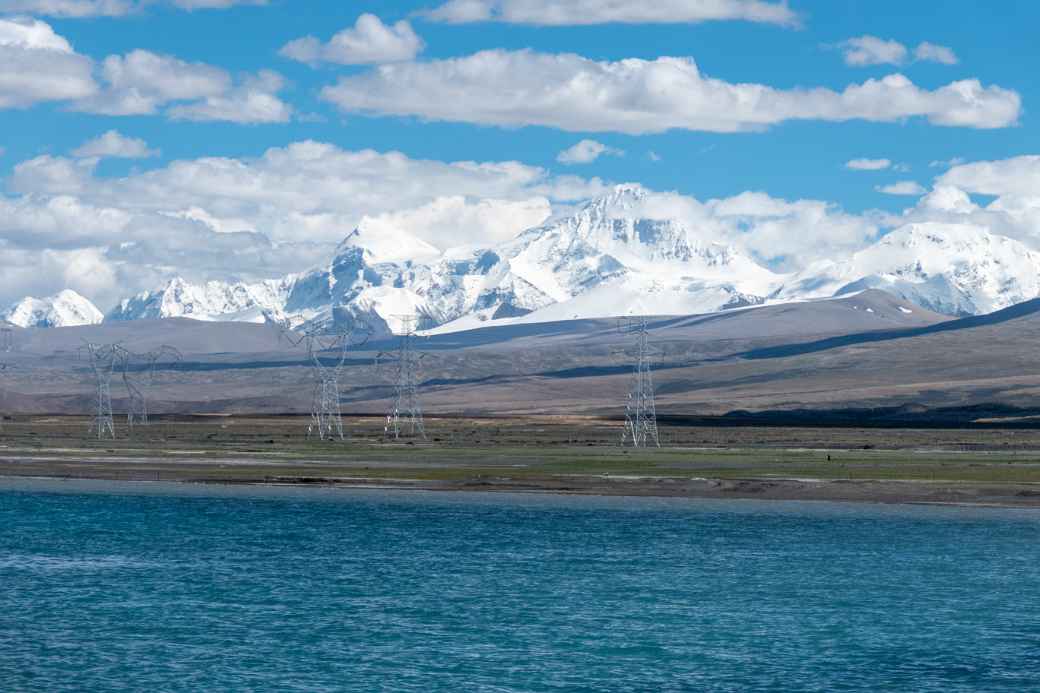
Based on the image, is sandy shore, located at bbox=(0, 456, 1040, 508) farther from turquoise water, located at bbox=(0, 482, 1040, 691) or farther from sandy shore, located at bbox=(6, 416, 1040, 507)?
turquoise water, located at bbox=(0, 482, 1040, 691)

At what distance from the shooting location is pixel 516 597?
2630 inches

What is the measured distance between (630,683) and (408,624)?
12129 mm

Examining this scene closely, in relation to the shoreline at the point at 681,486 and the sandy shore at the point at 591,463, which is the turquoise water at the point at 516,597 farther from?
the sandy shore at the point at 591,463

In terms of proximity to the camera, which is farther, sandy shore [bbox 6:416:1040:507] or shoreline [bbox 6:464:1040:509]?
sandy shore [bbox 6:416:1040:507]

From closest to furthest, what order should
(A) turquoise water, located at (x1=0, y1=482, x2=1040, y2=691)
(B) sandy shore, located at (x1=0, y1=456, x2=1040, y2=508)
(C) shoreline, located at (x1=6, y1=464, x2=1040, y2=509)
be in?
1. (A) turquoise water, located at (x1=0, y1=482, x2=1040, y2=691)
2. (C) shoreline, located at (x1=6, y1=464, x2=1040, y2=509)
3. (B) sandy shore, located at (x1=0, y1=456, x2=1040, y2=508)

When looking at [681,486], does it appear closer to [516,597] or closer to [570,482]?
[570,482]

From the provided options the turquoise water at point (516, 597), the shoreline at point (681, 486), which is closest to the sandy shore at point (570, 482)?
the shoreline at point (681, 486)

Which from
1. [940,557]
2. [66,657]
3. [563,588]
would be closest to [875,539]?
[940,557]

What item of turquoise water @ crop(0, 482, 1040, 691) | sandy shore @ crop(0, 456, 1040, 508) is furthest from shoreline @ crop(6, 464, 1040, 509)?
turquoise water @ crop(0, 482, 1040, 691)

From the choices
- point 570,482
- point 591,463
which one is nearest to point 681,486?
point 570,482

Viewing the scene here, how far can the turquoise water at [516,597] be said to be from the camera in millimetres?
52188

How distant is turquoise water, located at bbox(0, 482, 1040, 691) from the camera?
52188 millimetres

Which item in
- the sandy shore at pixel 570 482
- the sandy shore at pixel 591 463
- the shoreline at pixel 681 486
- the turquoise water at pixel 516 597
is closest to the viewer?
the turquoise water at pixel 516 597

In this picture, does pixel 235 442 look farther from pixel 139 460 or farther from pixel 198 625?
pixel 198 625
